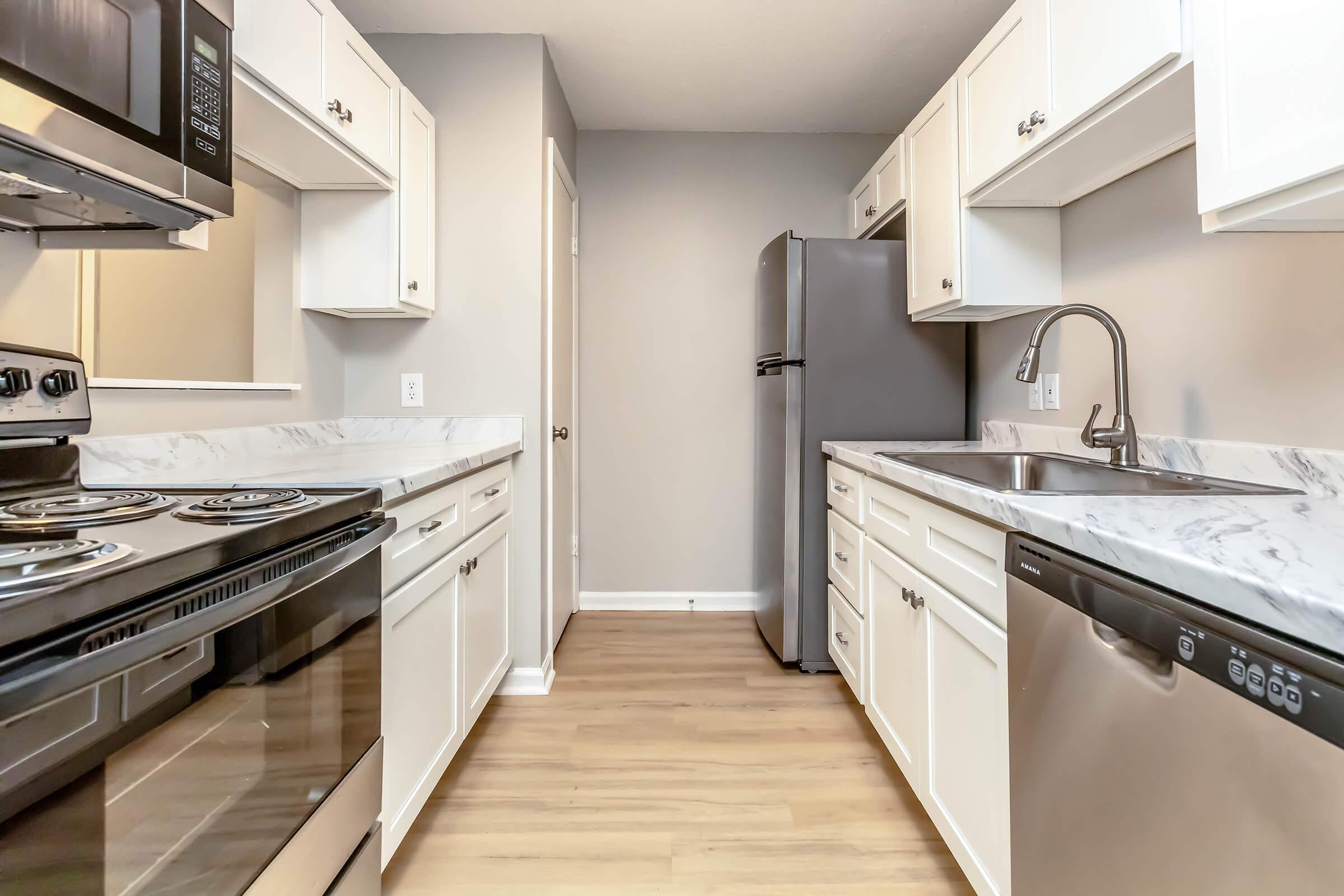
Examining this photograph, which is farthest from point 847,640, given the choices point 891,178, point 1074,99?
point 891,178

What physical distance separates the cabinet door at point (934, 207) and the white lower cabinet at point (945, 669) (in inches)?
28.7

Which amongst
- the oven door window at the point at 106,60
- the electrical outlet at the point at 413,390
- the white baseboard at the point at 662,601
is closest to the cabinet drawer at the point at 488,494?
the electrical outlet at the point at 413,390

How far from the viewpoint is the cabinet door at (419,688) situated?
128 centimetres

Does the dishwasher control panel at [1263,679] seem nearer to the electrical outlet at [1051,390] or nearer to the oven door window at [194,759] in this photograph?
the oven door window at [194,759]

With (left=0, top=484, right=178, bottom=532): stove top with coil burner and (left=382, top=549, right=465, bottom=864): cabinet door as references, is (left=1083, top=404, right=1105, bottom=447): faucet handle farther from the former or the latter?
(left=0, top=484, right=178, bottom=532): stove top with coil burner

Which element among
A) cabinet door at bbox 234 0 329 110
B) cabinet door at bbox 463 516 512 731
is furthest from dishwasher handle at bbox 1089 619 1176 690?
cabinet door at bbox 234 0 329 110

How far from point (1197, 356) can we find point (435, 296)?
229 centimetres

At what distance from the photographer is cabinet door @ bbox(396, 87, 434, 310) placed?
2.07 meters

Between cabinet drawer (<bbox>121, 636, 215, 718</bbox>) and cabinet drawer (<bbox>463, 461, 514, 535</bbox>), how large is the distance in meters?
1.03

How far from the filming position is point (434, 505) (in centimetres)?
152

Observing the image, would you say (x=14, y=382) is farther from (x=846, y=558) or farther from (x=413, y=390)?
(x=846, y=558)

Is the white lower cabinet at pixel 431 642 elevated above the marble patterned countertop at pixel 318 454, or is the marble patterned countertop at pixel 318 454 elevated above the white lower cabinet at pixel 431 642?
the marble patterned countertop at pixel 318 454

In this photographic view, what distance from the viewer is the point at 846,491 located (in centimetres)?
222

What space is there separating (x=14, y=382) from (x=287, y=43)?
92 cm
